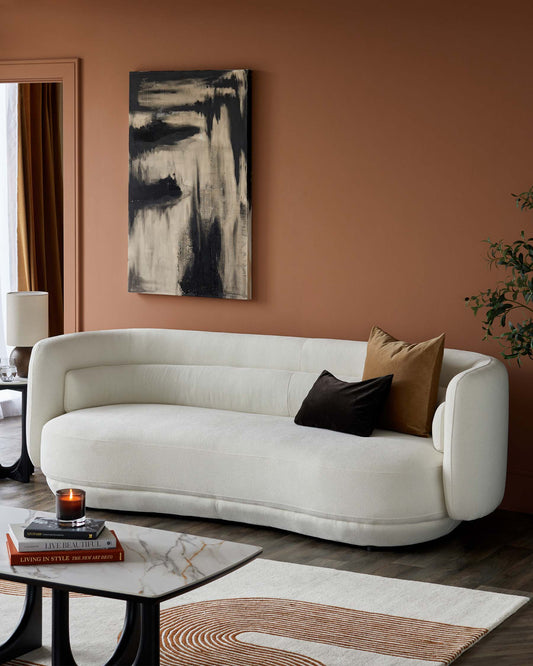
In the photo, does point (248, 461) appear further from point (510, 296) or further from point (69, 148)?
point (69, 148)

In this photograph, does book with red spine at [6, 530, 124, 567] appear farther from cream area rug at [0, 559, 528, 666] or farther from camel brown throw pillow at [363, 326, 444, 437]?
camel brown throw pillow at [363, 326, 444, 437]

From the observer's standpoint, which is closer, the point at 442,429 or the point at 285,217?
the point at 442,429

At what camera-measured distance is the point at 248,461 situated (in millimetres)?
4457

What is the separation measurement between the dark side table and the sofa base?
43cm

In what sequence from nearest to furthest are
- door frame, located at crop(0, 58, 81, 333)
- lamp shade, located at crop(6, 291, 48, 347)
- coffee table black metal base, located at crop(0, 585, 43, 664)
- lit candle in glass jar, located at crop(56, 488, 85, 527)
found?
lit candle in glass jar, located at crop(56, 488, 85, 527) < coffee table black metal base, located at crop(0, 585, 43, 664) < lamp shade, located at crop(6, 291, 48, 347) < door frame, located at crop(0, 58, 81, 333)

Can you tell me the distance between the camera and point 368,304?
529 cm

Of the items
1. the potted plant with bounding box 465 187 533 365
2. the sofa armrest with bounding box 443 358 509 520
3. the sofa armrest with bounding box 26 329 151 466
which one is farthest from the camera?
the sofa armrest with bounding box 26 329 151 466

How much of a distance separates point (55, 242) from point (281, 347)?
10.4 ft

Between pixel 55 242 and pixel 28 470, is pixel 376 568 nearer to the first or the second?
pixel 28 470

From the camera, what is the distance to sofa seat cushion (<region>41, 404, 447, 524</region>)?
419 cm

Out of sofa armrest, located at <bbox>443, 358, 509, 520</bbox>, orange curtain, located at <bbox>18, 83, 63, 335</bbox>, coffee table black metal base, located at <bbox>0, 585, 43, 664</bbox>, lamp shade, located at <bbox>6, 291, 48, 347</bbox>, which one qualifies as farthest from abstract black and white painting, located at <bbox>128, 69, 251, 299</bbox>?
coffee table black metal base, located at <bbox>0, 585, 43, 664</bbox>

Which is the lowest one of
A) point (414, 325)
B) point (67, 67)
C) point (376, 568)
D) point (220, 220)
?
point (376, 568)

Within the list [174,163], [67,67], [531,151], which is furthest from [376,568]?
[67,67]

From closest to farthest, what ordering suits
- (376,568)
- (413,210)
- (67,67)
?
(376,568) < (413,210) < (67,67)
